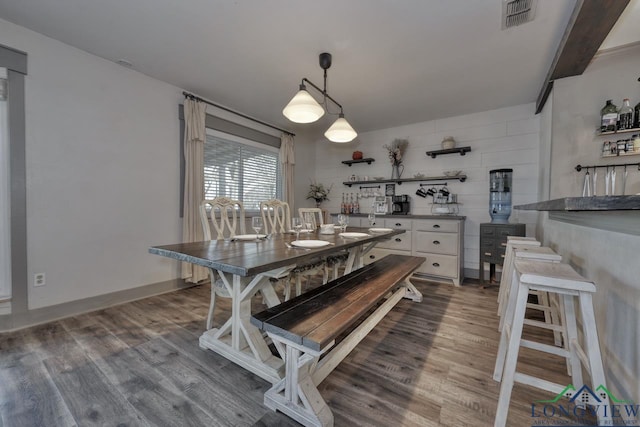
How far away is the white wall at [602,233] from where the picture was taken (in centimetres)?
104

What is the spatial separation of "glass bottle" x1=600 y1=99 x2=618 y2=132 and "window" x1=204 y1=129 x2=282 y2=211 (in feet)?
13.2

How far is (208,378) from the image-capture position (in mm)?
1509

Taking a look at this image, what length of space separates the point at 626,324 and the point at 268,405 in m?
1.63

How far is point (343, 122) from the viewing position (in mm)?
2406

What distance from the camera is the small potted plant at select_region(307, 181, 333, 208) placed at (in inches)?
201

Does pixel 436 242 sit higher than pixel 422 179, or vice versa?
pixel 422 179

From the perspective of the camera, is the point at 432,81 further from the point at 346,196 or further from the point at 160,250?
the point at 160,250

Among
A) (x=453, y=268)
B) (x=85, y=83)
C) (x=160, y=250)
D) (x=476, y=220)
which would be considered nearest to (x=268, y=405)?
(x=160, y=250)

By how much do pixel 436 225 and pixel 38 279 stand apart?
428 cm

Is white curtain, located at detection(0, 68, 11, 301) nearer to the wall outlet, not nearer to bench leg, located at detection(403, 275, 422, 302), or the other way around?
the wall outlet

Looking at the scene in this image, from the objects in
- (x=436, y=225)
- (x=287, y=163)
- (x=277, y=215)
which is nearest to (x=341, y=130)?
(x=277, y=215)

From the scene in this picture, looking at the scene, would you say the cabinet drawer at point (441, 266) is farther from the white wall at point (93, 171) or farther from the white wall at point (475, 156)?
the white wall at point (93, 171)

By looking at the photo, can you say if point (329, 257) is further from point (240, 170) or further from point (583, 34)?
point (583, 34)

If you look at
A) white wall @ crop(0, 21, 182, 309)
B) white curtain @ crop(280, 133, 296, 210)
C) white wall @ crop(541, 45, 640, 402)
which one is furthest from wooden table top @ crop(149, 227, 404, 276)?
white curtain @ crop(280, 133, 296, 210)
